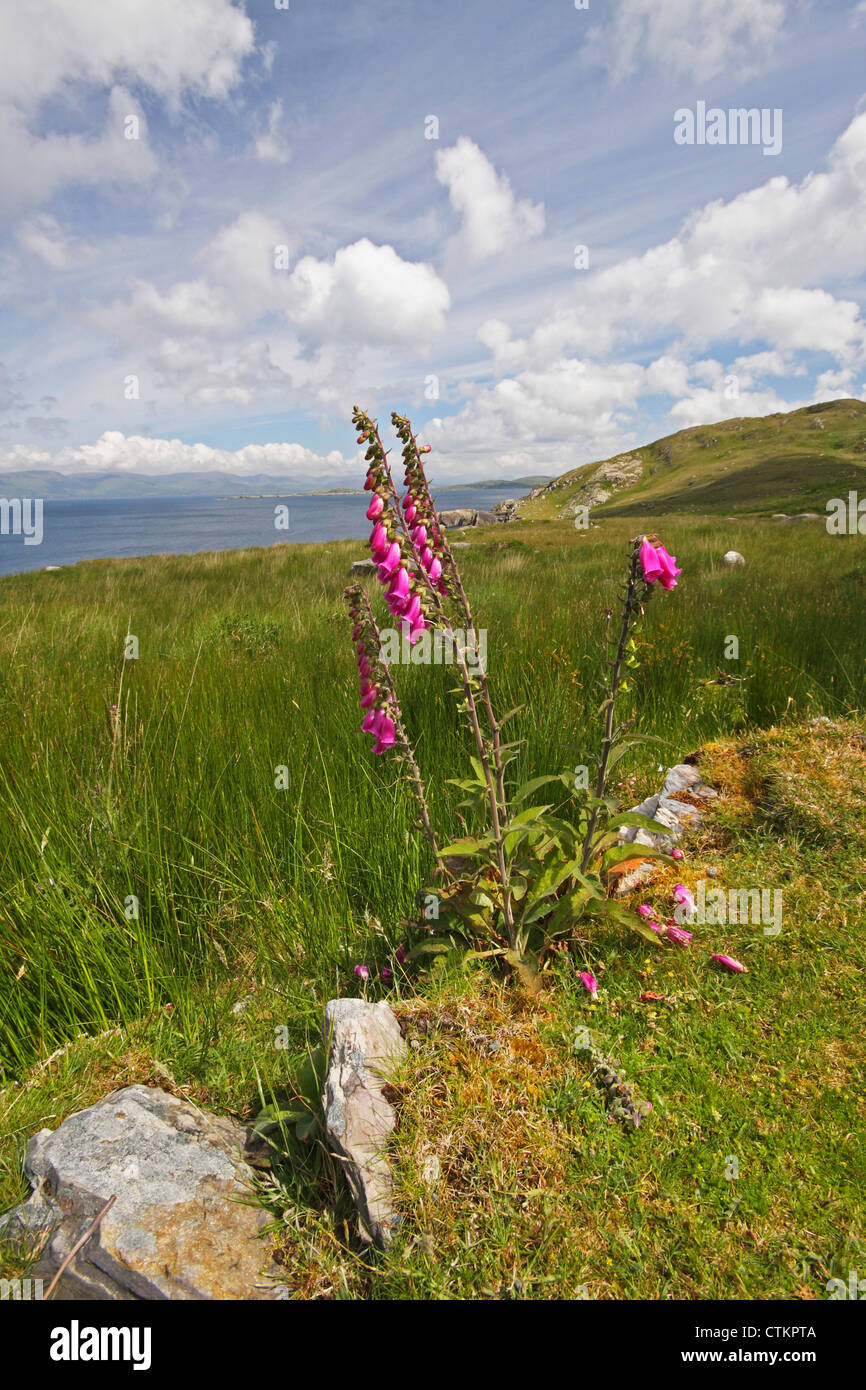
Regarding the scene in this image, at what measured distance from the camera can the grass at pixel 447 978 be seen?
69.6 inches

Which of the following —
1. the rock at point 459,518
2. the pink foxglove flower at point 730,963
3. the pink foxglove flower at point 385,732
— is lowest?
the pink foxglove flower at point 730,963

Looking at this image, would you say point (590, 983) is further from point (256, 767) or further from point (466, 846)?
point (256, 767)

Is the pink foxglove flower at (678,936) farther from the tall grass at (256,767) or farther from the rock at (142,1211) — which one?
the rock at (142,1211)

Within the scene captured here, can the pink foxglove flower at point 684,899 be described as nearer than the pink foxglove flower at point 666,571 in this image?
No

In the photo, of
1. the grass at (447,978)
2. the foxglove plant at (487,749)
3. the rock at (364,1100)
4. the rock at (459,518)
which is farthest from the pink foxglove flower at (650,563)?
the rock at (459,518)

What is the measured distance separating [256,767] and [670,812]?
2781 mm

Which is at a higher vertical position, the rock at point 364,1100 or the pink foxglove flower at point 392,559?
the pink foxglove flower at point 392,559

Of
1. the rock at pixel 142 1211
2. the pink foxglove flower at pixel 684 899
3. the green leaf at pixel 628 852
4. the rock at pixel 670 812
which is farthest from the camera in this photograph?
the rock at pixel 670 812

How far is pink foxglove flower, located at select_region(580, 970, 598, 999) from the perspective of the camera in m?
2.54

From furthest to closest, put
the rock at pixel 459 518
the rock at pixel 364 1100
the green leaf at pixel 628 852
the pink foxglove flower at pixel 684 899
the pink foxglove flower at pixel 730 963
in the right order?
the rock at pixel 459 518, the pink foxglove flower at pixel 684 899, the green leaf at pixel 628 852, the pink foxglove flower at pixel 730 963, the rock at pixel 364 1100

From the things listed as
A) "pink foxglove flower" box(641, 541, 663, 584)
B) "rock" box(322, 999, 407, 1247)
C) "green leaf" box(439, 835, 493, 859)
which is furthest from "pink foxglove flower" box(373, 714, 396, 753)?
"pink foxglove flower" box(641, 541, 663, 584)

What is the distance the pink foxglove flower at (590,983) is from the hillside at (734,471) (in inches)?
1856

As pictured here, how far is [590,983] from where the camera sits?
255cm

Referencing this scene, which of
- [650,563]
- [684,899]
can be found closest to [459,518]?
[684,899]
